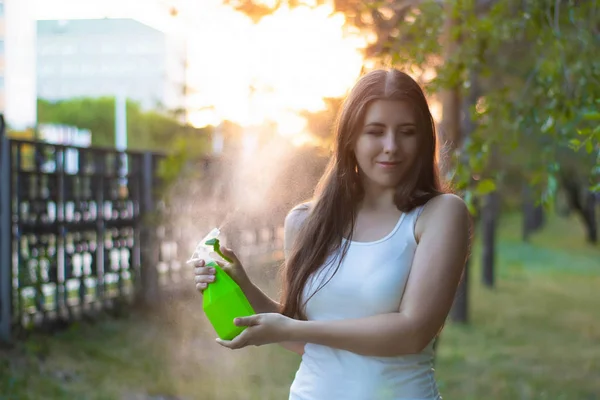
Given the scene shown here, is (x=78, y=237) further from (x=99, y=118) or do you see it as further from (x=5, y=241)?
(x=99, y=118)

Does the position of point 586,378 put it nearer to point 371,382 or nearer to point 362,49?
point 362,49

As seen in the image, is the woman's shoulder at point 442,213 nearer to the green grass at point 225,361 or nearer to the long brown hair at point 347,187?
the long brown hair at point 347,187

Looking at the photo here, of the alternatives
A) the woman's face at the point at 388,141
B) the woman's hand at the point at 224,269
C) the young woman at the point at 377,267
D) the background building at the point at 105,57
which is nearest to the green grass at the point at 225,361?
the background building at the point at 105,57

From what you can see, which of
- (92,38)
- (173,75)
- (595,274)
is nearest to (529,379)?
(173,75)

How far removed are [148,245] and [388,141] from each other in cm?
683

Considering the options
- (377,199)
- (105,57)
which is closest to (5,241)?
(377,199)

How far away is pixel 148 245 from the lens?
8.32m

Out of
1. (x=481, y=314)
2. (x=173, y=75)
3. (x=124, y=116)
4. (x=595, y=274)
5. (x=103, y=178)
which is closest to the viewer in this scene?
(x=103, y=178)

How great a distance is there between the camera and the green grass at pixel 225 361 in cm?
525

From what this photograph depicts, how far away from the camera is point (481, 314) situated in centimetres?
996

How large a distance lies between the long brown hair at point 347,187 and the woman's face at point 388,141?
0.02m

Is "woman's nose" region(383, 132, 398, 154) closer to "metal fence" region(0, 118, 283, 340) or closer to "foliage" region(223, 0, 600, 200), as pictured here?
"foliage" region(223, 0, 600, 200)

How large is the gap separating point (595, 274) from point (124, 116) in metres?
26.0

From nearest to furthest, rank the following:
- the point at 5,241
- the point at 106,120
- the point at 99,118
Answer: the point at 5,241 < the point at 99,118 < the point at 106,120
